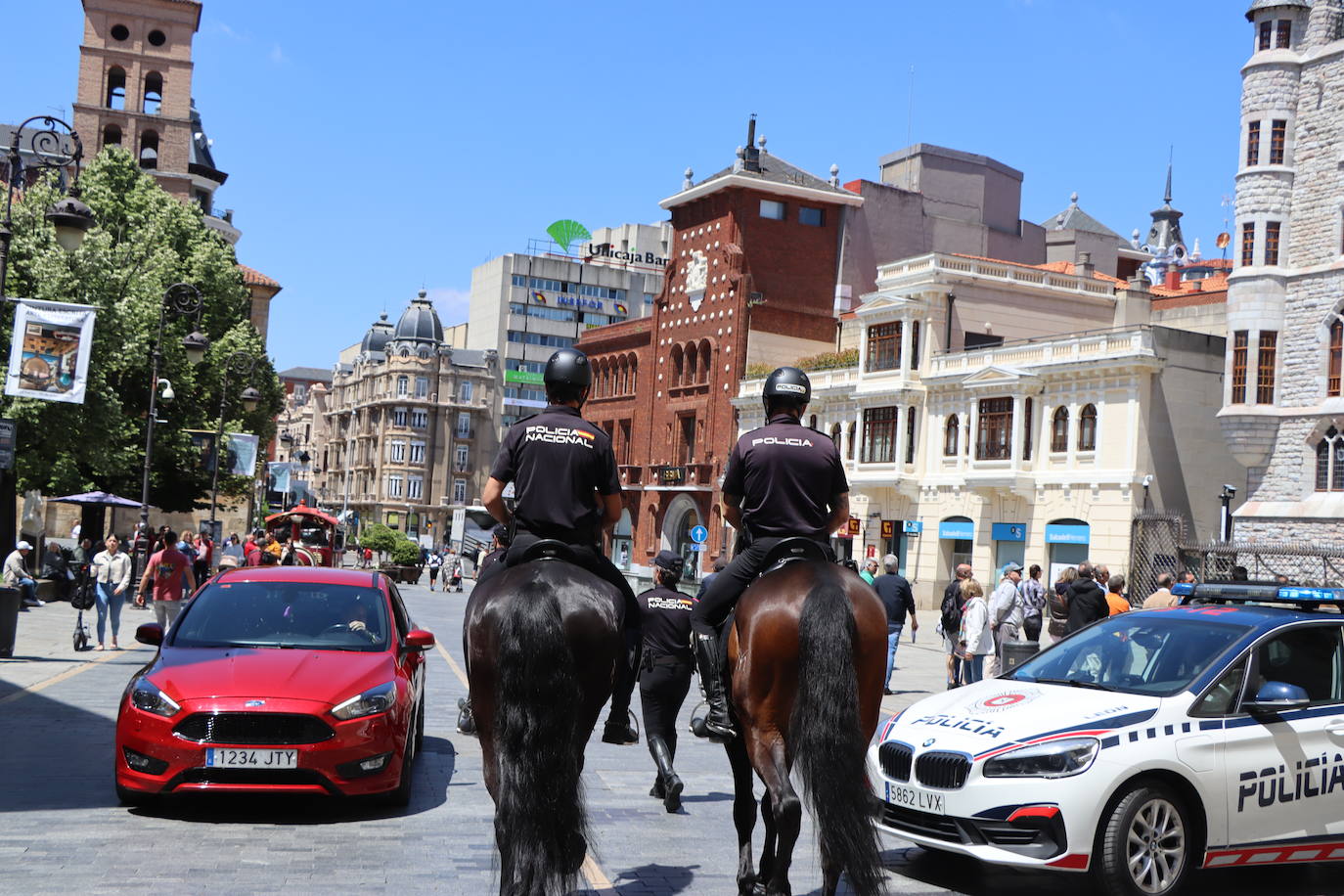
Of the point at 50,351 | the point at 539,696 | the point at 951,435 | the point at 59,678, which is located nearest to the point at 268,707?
the point at 539,696

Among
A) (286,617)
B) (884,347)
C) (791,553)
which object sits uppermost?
(884,347)

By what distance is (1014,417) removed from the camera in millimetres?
46156

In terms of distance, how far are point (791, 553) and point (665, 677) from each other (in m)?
3.46

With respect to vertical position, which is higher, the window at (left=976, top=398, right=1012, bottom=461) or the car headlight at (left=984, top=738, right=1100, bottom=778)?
the window at (left=976, top=398, right=1012, bottom=461)

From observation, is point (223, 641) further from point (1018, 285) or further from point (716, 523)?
point (716, 523)

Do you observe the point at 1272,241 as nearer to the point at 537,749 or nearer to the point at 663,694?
the point at 663,694

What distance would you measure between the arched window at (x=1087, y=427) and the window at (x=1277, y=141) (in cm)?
883

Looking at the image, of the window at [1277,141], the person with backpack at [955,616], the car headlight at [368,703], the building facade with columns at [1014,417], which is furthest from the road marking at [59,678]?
the window at [1277,141]

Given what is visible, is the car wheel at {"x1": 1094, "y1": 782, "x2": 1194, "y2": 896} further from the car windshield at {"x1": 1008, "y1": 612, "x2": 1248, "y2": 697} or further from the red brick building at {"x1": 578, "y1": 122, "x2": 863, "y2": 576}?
the red brick building at {"x1": 578, "y1": 122, "x2": 863, "y2": 576}

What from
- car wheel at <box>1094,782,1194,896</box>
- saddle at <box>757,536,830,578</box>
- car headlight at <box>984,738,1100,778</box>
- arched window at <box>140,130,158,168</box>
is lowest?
car wheel at <box>1094,782,1194,896</box>

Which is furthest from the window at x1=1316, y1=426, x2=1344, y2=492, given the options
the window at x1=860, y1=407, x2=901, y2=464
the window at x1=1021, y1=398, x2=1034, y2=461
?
the window at x1=860, y1=407, x2=901, y2=464

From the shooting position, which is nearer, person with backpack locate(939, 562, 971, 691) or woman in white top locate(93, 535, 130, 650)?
person with backpack locate(939, 562, 971, 691)

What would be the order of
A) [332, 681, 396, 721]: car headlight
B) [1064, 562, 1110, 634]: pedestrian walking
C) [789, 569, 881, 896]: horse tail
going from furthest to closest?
1. [1064, 562, 1110, 634]: pedestrian walking
2. [332, 681, 396, 721]: car headlight
3. [789, 569, 881, 896]: horse tail

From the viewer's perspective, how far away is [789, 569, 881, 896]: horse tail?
20.9 ft
